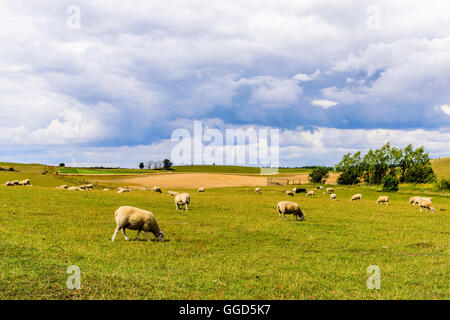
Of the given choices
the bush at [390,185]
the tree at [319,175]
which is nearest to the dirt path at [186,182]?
the tree at [319,175]

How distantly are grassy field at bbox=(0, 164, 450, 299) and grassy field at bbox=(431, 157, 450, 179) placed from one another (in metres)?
146

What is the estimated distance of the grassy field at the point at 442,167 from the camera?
146 metres

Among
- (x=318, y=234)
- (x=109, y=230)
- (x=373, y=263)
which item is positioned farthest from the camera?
(x=318, y=234)

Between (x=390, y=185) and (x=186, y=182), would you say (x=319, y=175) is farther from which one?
(x=186, y=182)

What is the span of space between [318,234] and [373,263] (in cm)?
Answer: 680

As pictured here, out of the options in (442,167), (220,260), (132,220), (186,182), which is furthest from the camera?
(442,167)

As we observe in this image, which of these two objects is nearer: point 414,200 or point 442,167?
point 414,200

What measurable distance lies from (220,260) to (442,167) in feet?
599

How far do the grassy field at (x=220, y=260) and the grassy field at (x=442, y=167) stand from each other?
14590cm

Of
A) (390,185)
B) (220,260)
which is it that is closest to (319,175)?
(390,185)

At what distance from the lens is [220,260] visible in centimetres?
1325
